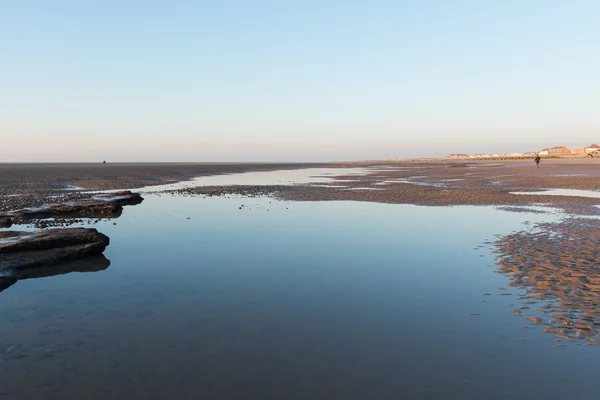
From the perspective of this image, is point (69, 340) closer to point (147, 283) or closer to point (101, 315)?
point (101, 315)

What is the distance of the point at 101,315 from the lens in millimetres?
9031

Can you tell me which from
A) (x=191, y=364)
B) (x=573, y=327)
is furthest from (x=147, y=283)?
(x=573, y=327)

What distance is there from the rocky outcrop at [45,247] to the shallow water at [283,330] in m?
1.10

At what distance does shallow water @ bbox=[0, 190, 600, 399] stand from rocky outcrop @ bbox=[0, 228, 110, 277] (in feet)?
3.60

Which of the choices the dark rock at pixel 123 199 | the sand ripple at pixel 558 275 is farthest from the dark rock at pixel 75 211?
the sand ripple at pixel 558 275

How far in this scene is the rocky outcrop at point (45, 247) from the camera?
13.0m

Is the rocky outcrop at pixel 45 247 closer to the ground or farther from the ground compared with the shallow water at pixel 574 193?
farther from the ground

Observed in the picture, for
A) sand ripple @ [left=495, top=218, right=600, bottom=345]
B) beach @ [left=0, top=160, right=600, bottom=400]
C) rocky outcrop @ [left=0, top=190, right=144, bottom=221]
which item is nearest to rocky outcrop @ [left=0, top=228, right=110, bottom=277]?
beach @ [left=0, top=160, right=600, bottom=400]

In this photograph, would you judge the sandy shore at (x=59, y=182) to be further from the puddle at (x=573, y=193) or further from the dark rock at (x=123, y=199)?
the puddle at (x=573, y=193)

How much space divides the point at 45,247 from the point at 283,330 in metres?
10.7

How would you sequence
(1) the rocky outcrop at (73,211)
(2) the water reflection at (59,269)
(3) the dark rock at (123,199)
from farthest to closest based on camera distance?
(3) the dark rock at (123,199), (1) the rocky outcrop at (73,211), (2) the water reflection at (59,269)

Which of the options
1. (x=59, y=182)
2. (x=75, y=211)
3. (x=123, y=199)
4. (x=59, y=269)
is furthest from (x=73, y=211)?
(x=59, y=182)

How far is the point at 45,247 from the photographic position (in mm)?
14195

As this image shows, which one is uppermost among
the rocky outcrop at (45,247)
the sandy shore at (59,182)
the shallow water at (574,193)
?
the sandy shore at (59,182)
